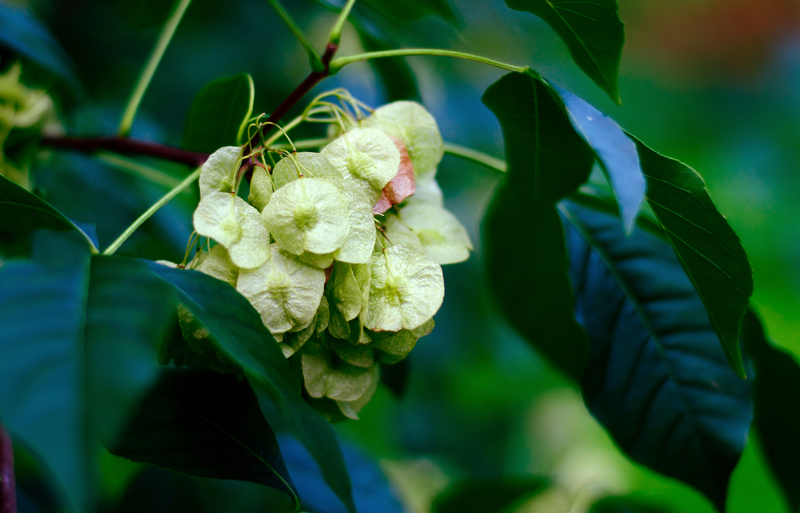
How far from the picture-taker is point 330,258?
52 centimetres

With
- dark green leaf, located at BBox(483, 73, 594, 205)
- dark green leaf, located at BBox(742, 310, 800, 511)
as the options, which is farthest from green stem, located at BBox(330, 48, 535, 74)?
dark green leaf, located at BBox(742, 310, 800, 511)

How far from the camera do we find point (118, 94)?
169cm

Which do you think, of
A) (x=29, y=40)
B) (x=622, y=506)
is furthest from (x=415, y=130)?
(x=622, y=506)

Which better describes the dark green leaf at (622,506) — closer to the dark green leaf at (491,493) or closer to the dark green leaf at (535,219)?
the dark green leaf at (491,493)

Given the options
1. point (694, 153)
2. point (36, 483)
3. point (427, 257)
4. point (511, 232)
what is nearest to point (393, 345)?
point (427, 257)

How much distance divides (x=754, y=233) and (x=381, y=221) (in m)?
2.31

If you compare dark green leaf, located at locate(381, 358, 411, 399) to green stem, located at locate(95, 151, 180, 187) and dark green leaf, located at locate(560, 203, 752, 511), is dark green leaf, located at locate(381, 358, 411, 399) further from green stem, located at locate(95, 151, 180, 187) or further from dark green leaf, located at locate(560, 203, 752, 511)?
green stem, located at locate(95, 151, 180, 187)

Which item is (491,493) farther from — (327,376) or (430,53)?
(430,53)

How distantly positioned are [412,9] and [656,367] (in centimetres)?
61

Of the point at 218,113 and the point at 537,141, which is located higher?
the point at 537,141

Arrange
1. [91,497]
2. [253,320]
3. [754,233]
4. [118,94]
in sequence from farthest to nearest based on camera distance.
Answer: [754,233] → [118,94] → [253,320] → [91,497]

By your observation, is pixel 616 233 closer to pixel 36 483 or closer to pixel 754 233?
pixel 36 483

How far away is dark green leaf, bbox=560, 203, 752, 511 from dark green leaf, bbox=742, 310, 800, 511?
1.7 inches

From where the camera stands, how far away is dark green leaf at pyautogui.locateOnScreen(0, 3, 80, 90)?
909 millimetres
